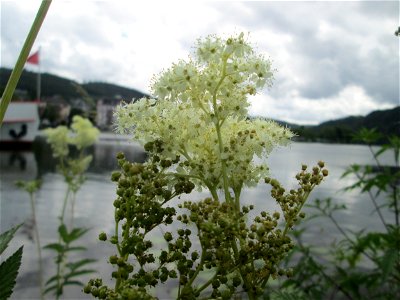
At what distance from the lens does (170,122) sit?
1.46m

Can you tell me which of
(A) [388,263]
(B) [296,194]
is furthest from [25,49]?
(A) [388,263]

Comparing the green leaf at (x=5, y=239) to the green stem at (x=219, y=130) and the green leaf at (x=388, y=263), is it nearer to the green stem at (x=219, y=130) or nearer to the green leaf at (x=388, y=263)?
the green stem at (x=219, y=130)

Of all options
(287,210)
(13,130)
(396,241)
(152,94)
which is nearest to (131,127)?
(152,94)

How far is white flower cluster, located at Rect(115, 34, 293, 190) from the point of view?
142 cm

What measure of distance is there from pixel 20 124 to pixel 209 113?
199 feet

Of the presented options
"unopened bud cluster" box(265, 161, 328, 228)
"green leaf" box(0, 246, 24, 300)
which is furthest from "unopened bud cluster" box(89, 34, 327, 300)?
"green leaf" box(0, 246, 24, 300)

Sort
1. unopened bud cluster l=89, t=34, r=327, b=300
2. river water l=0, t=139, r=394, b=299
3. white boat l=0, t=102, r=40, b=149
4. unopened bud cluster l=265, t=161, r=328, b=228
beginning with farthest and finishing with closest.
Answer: white boat l=0, t=102, r=40, b=149
river water l=0, t=139, r=394, b=299
unopened bud cluster l=265, t=161, r=328, b=228
unopened bud cluster l=89, t=34, r=327, b=300

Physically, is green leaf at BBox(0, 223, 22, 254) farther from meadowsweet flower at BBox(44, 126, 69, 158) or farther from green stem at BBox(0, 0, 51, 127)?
meadowsweet flower at BBox(44, 126, 69, 158)

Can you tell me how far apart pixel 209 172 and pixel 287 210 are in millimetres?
271

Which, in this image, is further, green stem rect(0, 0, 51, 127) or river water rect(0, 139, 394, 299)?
river water rect(0, 139, 394, 299)

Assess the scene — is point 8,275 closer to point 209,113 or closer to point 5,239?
point 5,239

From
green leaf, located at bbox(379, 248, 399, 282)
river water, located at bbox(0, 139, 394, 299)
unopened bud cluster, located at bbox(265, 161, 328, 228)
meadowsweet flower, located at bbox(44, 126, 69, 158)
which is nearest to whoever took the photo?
unopened bud cluster, located at bbox(265, 161, 328, 228)

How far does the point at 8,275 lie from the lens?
42.9 inches

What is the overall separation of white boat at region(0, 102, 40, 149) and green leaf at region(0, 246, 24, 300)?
55263mm
